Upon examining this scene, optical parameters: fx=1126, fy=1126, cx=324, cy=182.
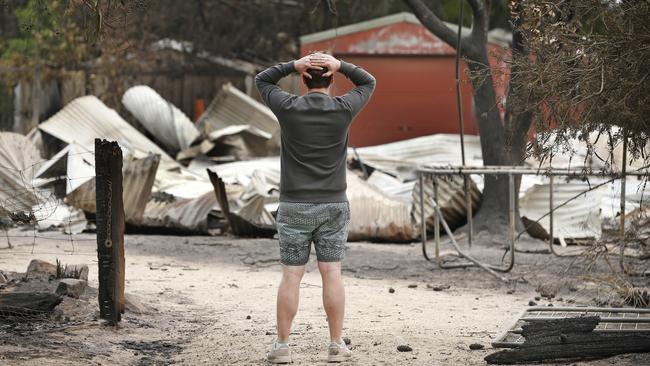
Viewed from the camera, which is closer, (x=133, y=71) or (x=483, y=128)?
(x=483, y=128)

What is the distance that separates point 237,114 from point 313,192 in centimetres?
1720

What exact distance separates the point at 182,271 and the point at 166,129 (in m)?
11.1

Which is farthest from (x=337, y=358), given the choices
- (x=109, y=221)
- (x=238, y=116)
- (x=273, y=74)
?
(x=238, y=116)

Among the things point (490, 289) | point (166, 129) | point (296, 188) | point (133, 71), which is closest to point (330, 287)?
point (296, 188)

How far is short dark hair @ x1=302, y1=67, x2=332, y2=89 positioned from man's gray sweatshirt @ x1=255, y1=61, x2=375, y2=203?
5 cm

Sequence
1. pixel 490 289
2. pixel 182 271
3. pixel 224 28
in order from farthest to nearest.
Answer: pixel 224 28, pixel 182 271, pixel 490 289

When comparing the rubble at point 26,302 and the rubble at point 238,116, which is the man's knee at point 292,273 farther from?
the rubble at point 238,116

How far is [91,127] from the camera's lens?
20594 mm

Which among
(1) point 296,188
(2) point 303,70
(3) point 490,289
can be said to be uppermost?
(2) point 303,70

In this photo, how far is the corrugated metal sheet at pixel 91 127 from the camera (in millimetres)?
20344

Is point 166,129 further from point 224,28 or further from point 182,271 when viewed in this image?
point 182,271

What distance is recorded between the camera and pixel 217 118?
23.7 meters

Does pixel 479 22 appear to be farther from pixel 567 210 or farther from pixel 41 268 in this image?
pixel 41 268

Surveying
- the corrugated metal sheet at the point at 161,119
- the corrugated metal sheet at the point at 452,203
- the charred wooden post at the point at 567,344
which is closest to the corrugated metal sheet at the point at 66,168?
the corrugated metal sheet at the point at 161,119
